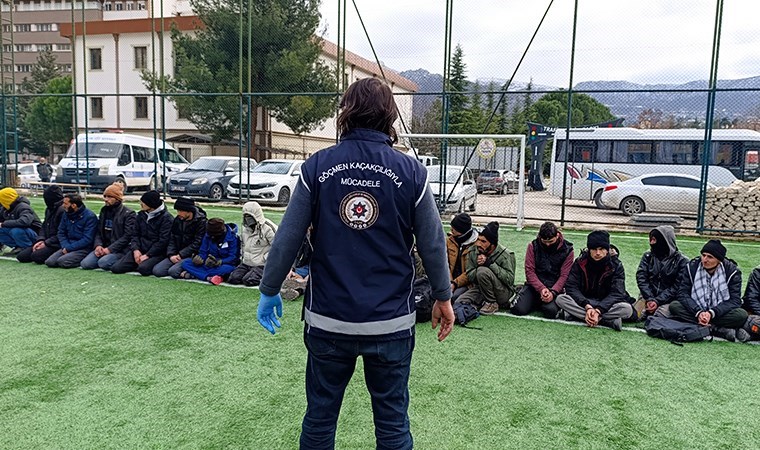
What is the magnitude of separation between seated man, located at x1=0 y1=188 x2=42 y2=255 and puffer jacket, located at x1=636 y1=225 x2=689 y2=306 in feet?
26.6

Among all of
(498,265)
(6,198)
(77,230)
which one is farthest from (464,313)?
(6,198)

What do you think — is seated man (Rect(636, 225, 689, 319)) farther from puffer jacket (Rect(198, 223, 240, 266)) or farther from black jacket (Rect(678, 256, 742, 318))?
puffer jacket (Rect(198, 223, 240, 266))

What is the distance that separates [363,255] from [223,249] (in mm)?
5426

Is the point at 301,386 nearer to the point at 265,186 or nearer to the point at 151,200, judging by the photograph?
the point at 151,200

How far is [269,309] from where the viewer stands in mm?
2541

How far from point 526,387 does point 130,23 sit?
1239 inches

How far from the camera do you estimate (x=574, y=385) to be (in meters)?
4.22

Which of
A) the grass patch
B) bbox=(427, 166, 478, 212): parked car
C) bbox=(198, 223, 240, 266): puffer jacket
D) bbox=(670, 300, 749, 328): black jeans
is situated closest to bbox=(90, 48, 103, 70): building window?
bbox=(427, 166, 478, 212): parked car

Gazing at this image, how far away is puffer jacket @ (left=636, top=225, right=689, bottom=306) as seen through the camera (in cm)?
569

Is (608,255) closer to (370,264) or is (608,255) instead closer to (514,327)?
(514,327)

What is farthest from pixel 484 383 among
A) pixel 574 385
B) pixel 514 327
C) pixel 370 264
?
pixel 370 264

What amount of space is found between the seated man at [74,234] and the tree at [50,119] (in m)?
29.4

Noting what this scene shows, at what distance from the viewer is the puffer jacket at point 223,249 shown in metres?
7.38

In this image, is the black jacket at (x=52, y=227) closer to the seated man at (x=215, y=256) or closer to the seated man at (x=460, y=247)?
the seated man at (x=215, y=256)
